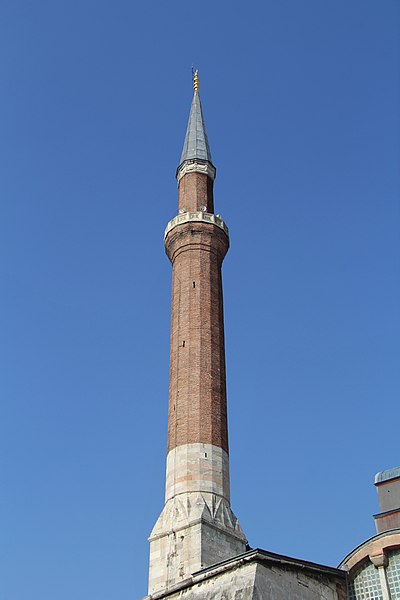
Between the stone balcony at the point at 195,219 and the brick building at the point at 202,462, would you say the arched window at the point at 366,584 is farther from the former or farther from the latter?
the stone balcony at the point at 195,219

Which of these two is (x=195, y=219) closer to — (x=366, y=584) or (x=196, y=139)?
(x=196, y=139)

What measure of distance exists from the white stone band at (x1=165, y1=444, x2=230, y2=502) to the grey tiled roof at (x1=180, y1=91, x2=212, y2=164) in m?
10.9

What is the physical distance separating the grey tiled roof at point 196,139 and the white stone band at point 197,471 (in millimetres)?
10903

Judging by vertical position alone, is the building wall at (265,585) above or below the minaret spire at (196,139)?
below

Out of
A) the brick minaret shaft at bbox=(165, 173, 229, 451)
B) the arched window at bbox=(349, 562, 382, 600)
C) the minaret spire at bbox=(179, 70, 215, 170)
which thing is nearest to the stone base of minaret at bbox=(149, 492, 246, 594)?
the brick minaret shaft at bbox=(165, 173, 229, 451)

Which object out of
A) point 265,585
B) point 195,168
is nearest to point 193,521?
point 265,585

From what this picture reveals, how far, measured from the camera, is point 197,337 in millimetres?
21906

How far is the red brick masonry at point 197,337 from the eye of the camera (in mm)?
20516

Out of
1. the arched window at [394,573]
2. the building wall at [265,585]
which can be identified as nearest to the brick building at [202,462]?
the building wall at [265,585]

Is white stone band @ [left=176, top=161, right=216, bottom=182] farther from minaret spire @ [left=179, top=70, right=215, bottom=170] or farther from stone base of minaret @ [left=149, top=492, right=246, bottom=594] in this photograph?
stone base of minaret @ [left=149, top=492, right=246, bottom=594]

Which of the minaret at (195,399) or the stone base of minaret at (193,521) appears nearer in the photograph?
the stone base of minaret at (193,521)

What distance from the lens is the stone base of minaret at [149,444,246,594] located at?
18.0 metres

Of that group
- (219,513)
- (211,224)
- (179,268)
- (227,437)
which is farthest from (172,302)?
(219,513)

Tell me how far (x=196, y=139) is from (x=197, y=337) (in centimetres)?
864
